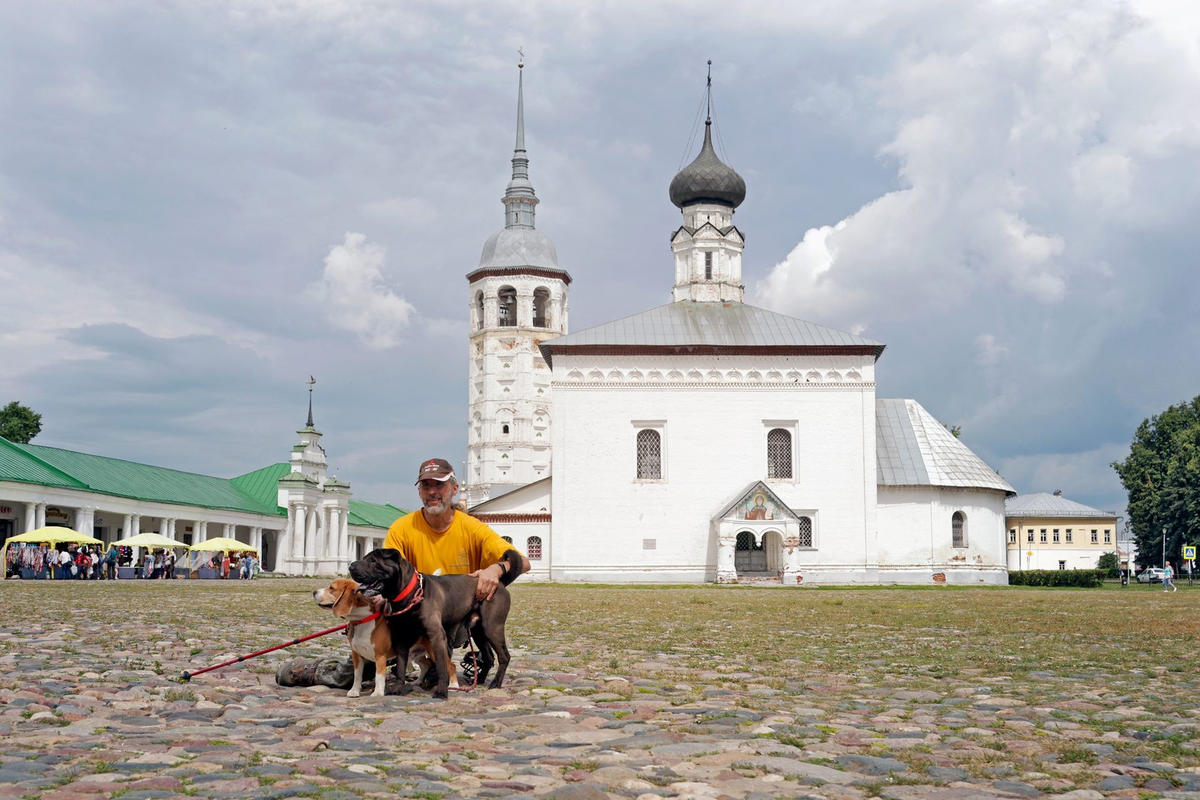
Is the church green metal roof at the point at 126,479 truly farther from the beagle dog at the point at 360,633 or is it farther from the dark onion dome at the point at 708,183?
the beagle dog at the point at 360,633

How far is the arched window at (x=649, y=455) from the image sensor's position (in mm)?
43844

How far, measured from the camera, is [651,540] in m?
43.0

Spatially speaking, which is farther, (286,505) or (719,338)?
(286,505)

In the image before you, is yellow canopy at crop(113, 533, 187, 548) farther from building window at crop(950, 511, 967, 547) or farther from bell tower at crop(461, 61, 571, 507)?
building window at crop(950, 511, 967, 547)

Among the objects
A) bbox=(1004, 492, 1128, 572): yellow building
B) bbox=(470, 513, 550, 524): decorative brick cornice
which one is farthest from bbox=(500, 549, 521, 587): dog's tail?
bbox=(1004, 492, 1128, 572): yellow building

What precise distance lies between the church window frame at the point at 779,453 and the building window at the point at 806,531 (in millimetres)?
1589

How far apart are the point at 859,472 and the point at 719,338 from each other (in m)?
7.55

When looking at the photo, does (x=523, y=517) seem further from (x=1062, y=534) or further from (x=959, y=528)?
(x=1062, y=534)

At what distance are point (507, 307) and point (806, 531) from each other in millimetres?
32360

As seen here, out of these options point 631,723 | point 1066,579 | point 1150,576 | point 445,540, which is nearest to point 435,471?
point 445,540

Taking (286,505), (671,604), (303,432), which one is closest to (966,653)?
(671,604)

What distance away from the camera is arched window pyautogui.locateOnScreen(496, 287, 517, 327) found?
70.1m

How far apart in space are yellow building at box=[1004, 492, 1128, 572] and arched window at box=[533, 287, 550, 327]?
39.1 metres

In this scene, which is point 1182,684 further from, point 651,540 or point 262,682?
point 651,540
